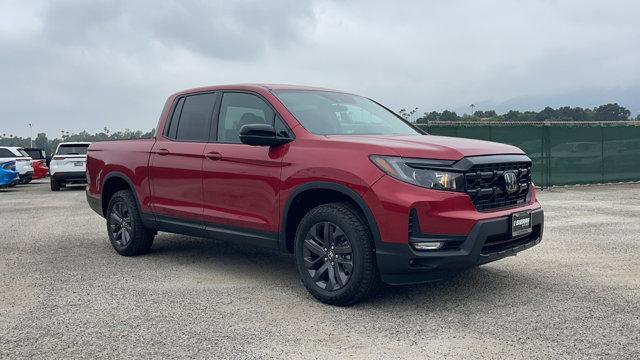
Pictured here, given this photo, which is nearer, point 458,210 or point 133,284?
point 458,210

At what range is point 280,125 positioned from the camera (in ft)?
18.4

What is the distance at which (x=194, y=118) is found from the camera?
657 cm

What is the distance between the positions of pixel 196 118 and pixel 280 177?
1650mm

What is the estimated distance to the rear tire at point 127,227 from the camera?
7148mm

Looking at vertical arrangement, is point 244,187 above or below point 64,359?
above

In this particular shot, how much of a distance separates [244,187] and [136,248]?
2249 mm

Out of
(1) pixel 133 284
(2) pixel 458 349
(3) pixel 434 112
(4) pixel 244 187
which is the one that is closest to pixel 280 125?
(4) pixel 244 187

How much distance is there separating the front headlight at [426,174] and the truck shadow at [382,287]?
1.05 metres

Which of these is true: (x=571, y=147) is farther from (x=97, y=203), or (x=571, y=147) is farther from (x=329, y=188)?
Answer: (x=329, y=188)

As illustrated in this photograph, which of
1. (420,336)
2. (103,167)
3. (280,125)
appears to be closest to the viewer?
(420,336)

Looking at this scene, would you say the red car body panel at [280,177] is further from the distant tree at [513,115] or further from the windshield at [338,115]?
the distant tree at [513,115]

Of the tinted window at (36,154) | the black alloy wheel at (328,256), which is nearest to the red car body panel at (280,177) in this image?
the black alloy wheel at (328,256)

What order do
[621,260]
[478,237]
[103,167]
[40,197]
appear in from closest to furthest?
1. [478,237]
2. [621,260]
3. [103,167]
4. [40,197]

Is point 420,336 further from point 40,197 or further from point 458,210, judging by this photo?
point 40,197
